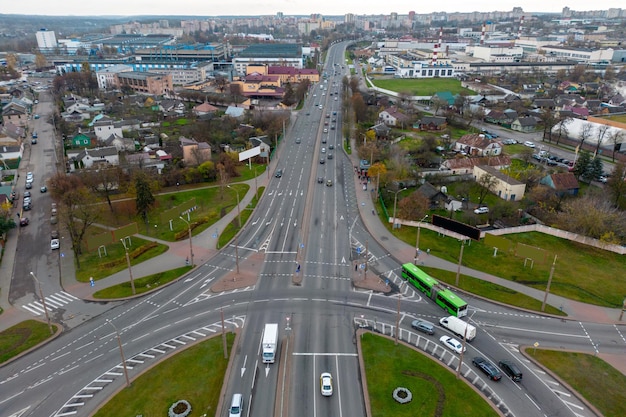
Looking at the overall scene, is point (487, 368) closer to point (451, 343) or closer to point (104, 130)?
point (451, 343)

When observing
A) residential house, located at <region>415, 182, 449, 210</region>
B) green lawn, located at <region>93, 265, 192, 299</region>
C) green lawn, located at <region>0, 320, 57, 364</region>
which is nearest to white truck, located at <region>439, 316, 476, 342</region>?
residential house, located at <region>415, 182, 449, 210</region>

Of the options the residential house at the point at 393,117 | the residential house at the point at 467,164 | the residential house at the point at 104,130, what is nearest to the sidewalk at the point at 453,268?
the residential house at the point at 467,164

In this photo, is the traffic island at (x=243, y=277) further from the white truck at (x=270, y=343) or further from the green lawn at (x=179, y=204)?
the green lawn at (x=179, y=204)

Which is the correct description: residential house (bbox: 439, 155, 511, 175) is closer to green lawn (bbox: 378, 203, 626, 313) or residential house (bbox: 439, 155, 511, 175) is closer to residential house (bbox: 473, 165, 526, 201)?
residential house (bbox: 473, 165, 526, 201)

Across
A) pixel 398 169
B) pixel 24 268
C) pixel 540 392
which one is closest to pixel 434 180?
pixel 398 169

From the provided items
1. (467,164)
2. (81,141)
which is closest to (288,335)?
(467,164)
